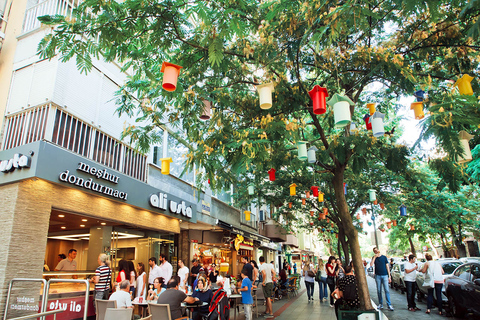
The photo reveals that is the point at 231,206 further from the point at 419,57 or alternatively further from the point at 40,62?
the point at 419,57

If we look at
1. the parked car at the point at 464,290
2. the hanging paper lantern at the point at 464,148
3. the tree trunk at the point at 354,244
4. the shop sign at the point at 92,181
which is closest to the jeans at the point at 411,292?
the parked car at the point at 464,290

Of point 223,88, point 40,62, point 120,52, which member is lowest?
point 120,52

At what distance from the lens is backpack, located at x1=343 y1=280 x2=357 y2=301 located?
7.38 meters

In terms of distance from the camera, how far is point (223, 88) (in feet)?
24.5

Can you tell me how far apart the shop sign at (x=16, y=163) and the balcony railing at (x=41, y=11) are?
4444 mm

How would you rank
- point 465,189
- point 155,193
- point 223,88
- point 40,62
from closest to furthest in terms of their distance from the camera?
point 223,88, point 40,62, point 155,193, point 465,189

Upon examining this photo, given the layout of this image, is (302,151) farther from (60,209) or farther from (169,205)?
(169,205)

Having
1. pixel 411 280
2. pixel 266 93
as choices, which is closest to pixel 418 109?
pixel 266 93

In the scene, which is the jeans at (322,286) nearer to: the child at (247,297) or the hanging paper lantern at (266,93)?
the child at (247,297)

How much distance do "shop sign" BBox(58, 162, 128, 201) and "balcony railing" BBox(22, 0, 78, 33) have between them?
15.1 feet

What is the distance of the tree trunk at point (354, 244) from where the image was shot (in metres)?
7.39

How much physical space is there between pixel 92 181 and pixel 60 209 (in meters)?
0.99

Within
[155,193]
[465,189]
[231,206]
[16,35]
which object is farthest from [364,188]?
[16,35]

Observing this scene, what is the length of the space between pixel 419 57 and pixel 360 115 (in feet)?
20.0
